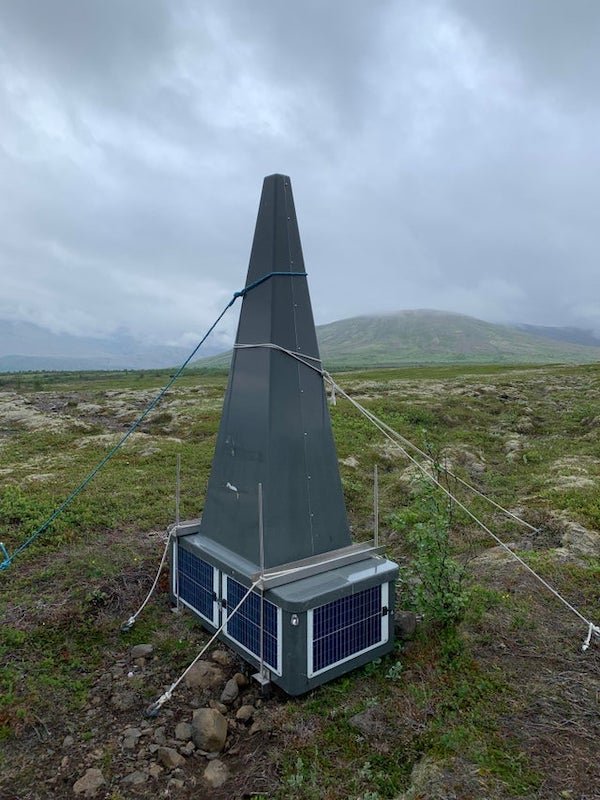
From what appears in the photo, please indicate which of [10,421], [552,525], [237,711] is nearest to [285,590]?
[237,711]

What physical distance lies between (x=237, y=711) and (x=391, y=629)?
2.26m

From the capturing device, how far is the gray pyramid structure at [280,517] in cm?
629

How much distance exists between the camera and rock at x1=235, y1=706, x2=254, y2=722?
5918mm

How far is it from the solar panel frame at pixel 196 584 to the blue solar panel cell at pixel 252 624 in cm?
36

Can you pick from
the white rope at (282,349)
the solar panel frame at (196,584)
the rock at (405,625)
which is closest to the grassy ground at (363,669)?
the rock at (405,625)

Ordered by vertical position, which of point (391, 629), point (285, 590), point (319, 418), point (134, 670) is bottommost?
point (134, 670)

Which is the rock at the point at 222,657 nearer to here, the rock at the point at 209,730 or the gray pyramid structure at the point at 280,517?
the gray pyramid structure at the point at 280,517

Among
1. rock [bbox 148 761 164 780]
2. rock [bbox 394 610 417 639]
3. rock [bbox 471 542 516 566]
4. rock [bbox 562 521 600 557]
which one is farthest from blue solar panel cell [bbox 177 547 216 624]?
rock [bbox 562 521 600 557]

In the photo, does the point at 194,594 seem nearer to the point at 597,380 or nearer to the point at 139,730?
the point at 139,730

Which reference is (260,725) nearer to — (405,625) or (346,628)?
(346,628)

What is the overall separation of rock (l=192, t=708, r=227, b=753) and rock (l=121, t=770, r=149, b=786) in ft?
2.02

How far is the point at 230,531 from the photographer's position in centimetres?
743

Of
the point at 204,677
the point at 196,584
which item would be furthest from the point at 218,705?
the point at 196,584

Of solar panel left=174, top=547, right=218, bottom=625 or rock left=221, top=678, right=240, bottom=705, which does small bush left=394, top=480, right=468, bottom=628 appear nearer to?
rock left=221, top=678, right=240, bottom=705
